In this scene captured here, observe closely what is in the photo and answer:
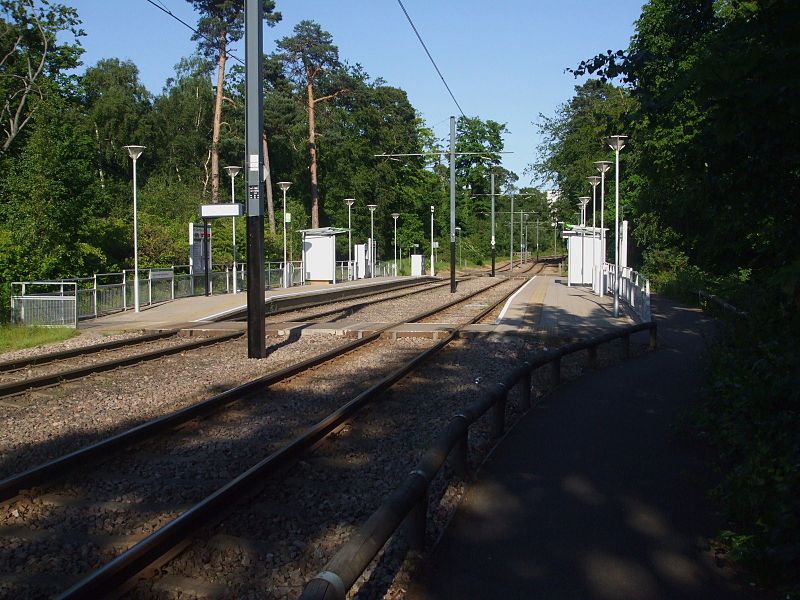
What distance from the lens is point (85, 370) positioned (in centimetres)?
1273

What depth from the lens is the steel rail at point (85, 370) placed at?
438 inches

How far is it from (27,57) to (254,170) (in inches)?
1277

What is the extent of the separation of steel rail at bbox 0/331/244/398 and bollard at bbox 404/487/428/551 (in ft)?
24.9

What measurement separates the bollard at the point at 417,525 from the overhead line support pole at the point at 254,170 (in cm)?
1030

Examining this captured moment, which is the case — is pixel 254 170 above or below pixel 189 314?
above

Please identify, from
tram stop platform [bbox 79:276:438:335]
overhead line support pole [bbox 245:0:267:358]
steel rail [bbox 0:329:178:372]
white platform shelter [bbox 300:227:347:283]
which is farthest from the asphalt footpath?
white platform shelter [bbox 300:227:347:283]

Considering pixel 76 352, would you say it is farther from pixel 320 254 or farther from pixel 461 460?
pixel 320 254

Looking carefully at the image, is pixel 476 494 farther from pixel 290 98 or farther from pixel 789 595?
pixel 290 98

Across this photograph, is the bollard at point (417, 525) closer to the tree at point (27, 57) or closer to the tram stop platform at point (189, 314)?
the tram stop platform at point (189, 314)

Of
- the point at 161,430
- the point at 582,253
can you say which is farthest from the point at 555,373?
the point at 582,253

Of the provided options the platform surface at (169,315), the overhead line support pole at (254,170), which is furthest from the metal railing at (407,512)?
the platform surface at (169,315)

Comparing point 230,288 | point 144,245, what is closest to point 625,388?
point 230,288

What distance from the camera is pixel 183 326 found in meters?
20.4

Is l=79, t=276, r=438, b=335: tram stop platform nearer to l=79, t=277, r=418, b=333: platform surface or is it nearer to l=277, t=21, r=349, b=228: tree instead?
l=79, t=277, r=418, b=333: platform surface
